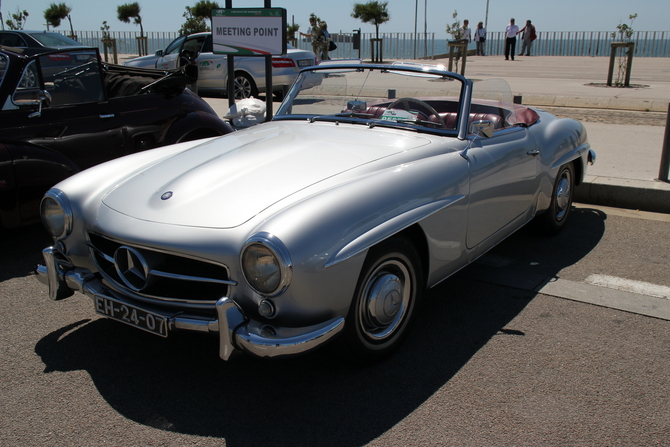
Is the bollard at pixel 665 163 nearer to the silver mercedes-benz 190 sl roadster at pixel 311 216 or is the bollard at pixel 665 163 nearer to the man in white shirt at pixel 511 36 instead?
the silver mercedes-benz 190 sl roadster at pixel 311 216

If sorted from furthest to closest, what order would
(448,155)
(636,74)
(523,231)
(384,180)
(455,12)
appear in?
1. (455,12)
2. (636,74)
3. (523,231)
4. (448,155)
5. (384,180)

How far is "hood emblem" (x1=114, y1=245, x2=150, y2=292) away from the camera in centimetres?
268

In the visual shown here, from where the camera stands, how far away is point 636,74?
1758cm

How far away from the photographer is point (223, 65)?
12.8 metres

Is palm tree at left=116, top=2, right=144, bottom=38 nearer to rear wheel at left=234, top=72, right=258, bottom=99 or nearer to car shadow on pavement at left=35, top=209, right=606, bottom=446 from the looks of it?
rear wheel at left=234, top=72, right=258, bottom=99

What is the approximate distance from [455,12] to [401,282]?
81.3ft

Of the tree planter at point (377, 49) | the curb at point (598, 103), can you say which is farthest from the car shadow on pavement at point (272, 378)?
the tree planter at point (377, 49)

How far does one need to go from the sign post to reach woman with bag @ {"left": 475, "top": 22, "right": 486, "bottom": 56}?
2509 cm

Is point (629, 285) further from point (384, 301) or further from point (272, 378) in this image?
point (272, 378)

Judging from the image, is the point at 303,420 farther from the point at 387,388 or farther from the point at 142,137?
the point at 142,137

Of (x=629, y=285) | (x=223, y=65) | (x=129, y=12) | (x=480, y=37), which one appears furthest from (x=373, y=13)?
(x=629, y=285)

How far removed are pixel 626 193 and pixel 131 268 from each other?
15.9 feet

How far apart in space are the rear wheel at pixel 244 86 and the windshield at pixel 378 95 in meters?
8.29

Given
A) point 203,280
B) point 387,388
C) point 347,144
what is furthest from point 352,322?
point 347,144
